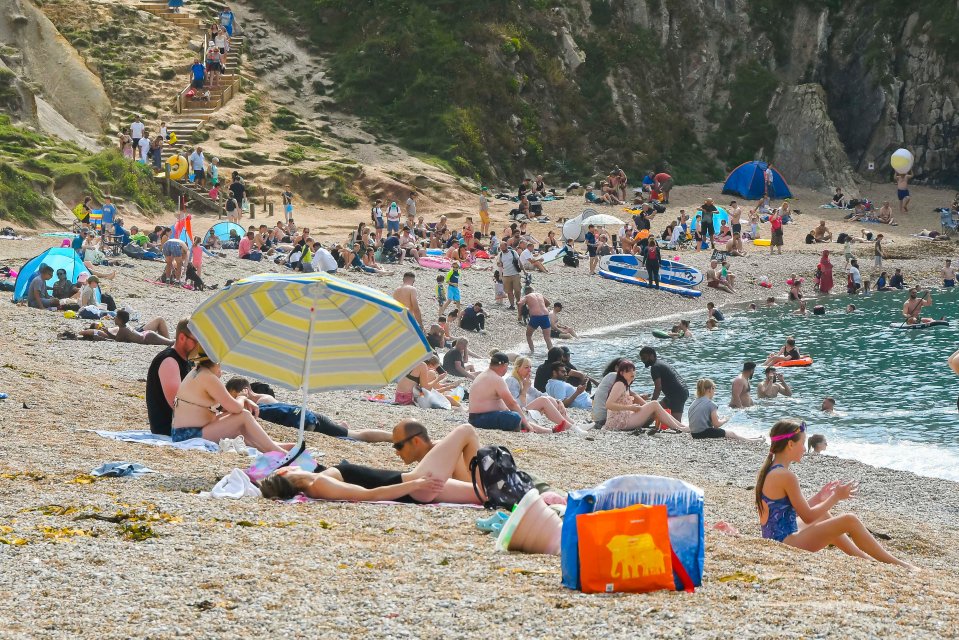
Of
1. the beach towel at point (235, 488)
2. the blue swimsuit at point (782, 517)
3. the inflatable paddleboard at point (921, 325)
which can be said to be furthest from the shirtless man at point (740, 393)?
the beach towel at point (235, 488)

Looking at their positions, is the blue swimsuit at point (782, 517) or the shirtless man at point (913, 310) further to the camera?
the shirtless man at point (913, 310)

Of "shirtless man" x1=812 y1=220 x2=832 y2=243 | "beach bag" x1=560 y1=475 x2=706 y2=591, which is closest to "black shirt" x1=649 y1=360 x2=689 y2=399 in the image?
"beach bag" x1=560 y1=475 x2=706 y2=591

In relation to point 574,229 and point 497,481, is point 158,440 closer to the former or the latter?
point 497,481

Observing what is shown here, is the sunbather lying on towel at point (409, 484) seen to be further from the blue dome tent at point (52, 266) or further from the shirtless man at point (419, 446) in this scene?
the blue dome tent at point (52, 266)

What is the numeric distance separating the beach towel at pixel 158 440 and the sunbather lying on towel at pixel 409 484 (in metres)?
1.55

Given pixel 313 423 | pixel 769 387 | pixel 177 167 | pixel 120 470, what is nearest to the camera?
pixel 120 470

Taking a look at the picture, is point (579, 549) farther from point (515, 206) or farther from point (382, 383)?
point (515, 206)

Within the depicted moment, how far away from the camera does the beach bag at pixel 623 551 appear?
20.5 ft

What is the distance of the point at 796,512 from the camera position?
8344 millimetres

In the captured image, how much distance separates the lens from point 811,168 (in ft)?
153

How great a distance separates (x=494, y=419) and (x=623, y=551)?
7.77 metres

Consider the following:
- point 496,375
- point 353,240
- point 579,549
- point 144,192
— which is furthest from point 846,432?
point 144,192

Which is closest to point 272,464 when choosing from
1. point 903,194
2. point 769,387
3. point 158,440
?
point 158,440

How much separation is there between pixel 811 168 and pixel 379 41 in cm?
1688
